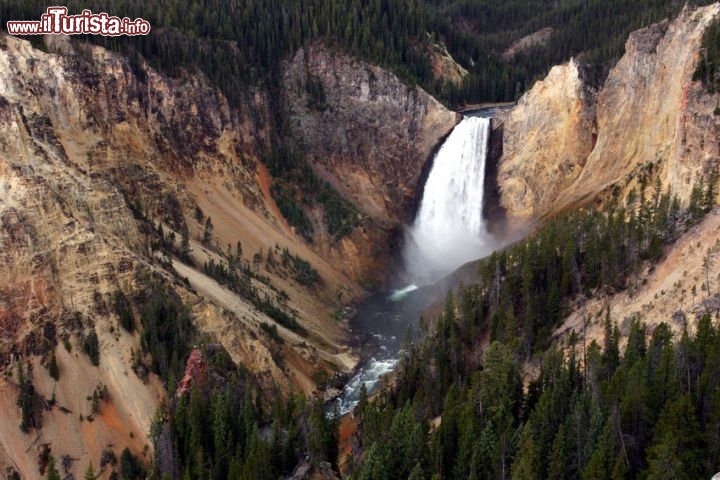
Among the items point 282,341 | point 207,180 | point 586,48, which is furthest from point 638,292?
point 586,48

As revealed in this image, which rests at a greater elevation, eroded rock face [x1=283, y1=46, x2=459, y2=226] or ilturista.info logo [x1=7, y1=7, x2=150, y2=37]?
ilturista.info logo [x1=7, y1=7, x2=150, y2=37]

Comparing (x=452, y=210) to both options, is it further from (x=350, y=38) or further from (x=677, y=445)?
(x=677, y=445)

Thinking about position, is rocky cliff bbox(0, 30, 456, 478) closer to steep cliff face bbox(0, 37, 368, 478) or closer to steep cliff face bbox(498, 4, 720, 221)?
steep cliff face bbox(0, 37, 368, 478)

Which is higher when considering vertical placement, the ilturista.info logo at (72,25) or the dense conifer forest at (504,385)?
the ilturista.info logo at (72,25)

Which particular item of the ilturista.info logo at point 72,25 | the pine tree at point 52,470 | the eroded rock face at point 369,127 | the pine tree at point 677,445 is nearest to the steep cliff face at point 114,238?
the pine tree at point 52,470


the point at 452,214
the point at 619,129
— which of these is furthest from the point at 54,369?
the point at 619,129

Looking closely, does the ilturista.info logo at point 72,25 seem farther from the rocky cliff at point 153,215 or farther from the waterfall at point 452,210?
the waterfall at point 452,210

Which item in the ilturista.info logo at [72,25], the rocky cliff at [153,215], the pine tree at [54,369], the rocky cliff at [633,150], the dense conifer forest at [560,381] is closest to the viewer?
the dense conifer forest at [560,381]

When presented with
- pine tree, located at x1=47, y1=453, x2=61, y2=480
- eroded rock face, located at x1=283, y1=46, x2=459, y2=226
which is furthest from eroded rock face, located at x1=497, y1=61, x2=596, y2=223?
pine tree, located at x1=47, y1=453, x2=61, y2=480
